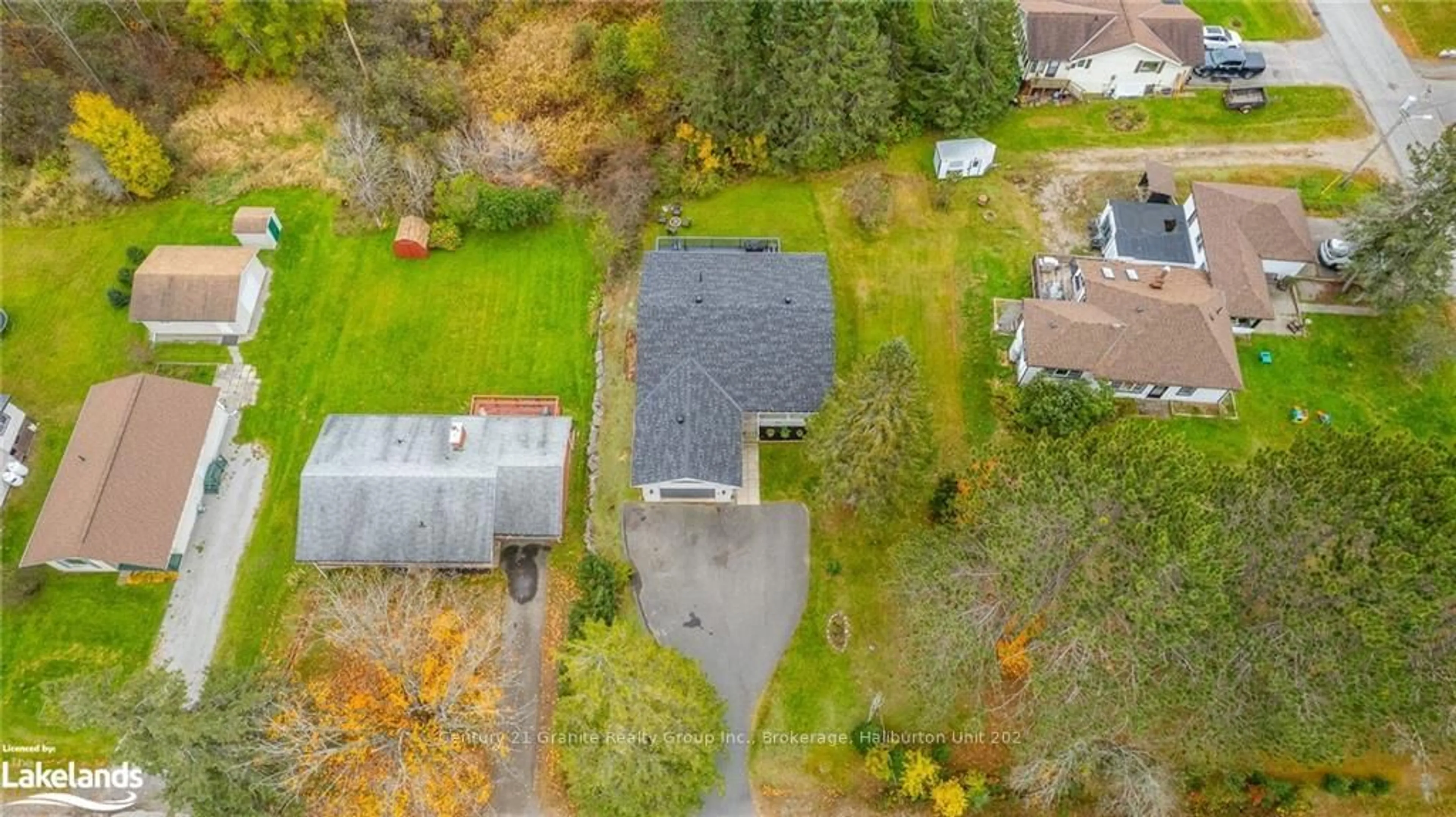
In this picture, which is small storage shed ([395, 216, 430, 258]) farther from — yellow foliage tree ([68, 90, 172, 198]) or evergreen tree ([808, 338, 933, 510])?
evergreen tree ([808, 338, 933, 510])

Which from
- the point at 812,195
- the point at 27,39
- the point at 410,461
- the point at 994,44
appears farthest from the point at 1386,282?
the point at 27,39

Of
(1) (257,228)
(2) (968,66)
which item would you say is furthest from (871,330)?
(1) (257,228)

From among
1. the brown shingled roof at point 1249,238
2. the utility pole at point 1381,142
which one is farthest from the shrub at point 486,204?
the utility pole at point 1381,142

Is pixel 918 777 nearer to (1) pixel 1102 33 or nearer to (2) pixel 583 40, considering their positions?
(1) pixel 1102 33

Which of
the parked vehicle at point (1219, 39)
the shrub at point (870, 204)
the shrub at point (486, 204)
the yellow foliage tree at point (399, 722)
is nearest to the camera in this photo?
the yellow foliage tree at point (399, 722)

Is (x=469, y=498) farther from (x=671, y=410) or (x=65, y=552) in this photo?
(x=65, y=552)

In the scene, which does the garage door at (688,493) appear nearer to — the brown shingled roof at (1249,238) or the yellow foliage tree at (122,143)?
the brown shingled roof at (1249,238)

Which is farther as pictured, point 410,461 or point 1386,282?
Result: point 1386,282

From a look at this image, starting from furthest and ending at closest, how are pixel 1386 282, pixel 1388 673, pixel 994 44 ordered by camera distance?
1. pixel 994 44
2. pixel 1386 282
3. pixel 1388 673
